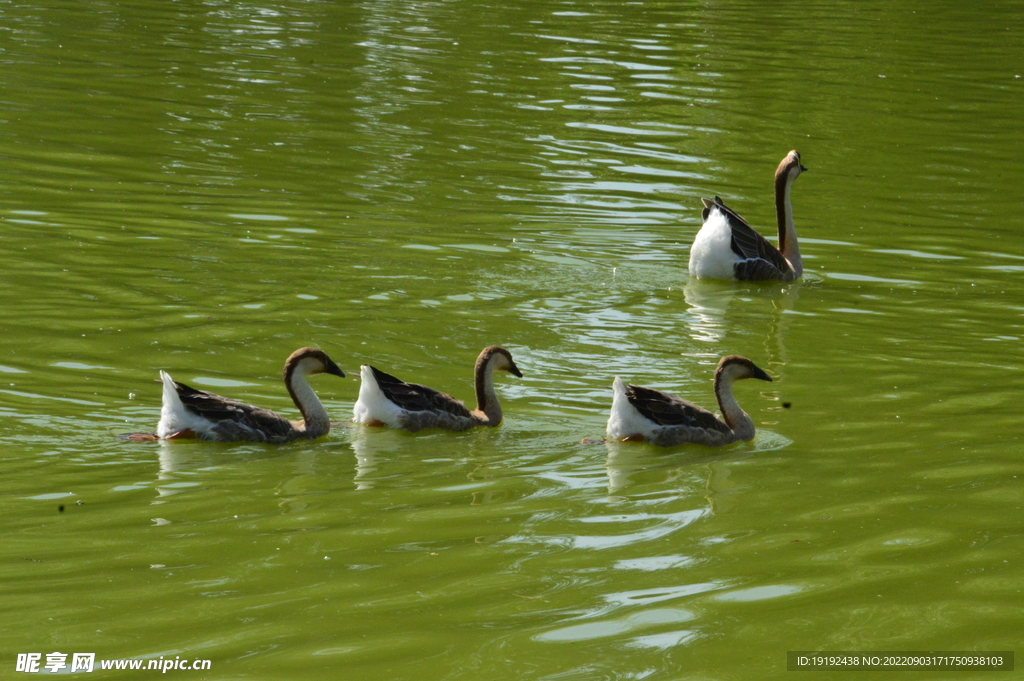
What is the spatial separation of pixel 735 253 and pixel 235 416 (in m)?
7.66

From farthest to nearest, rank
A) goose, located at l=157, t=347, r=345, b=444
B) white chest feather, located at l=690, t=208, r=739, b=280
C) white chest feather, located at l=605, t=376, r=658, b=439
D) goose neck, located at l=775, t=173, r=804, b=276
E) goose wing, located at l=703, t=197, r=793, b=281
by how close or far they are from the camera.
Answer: goose neck, located at l=775, t=173, r=804, b=276 < goose wing, located at l=703, t=197, r=793, b=281 < white chest feather, located at l=690, t=208, r=739, b=280 < white chest feather, located at l=605, t=376, r=658, b=439 < goose, located at l=157, t=347, r=345, b=444

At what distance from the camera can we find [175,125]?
21453 mm

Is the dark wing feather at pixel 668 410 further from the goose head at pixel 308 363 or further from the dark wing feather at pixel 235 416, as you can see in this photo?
the dark wing feather at pixel 235 416

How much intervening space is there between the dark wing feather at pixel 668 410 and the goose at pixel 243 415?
7.69ft

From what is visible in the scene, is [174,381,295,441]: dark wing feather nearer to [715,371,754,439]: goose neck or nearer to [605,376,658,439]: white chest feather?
[605,376,658,439]: white chest feather

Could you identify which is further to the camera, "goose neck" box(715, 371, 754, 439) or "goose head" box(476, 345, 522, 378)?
"goose head" box(476, 345, 522, 378)

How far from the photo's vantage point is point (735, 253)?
53.0ft

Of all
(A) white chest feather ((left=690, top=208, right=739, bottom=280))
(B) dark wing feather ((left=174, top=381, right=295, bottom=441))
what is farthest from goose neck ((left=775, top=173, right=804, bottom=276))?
(B) dark wing feather ((left=174, top=381, right=295, bottom=441))

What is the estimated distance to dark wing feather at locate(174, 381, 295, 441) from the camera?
9.98 meters

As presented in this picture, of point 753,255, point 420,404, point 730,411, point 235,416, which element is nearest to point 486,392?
point 420,404

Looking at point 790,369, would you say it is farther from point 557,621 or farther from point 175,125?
point 175,125

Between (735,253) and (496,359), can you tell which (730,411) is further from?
(735,253)

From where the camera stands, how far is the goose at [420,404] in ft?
34.7

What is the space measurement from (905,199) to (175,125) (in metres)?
10.8
